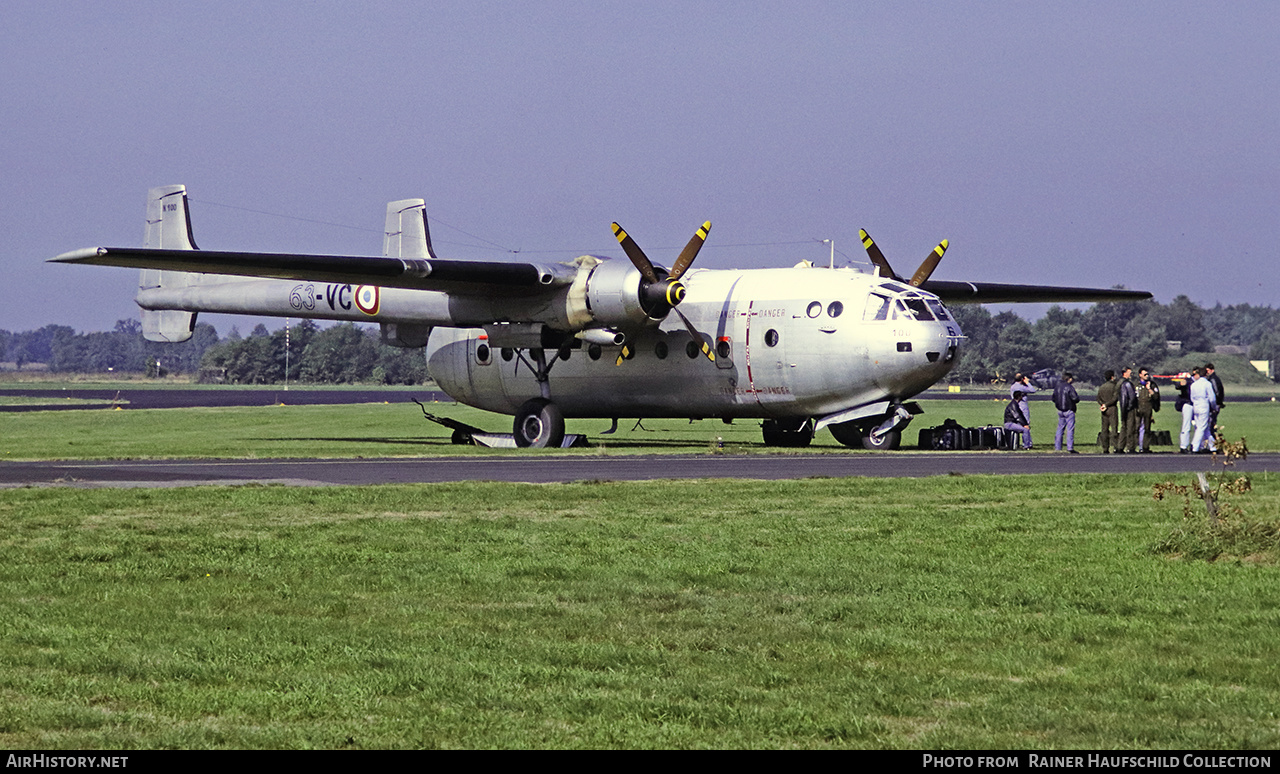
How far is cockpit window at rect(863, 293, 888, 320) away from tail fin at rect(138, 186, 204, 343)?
21808mm

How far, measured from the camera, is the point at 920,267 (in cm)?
3644

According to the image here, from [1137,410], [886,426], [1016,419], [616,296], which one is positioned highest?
[616,296]

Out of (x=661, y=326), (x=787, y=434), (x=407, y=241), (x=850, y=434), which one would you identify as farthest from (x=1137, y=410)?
(x=407, y=241)

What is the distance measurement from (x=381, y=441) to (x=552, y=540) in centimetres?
2600

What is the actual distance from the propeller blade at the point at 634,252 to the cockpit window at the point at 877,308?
487cm

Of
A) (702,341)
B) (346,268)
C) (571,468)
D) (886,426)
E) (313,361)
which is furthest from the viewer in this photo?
(313,361)

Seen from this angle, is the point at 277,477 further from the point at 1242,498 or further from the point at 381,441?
the point at 381,441

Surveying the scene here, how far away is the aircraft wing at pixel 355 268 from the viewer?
2922 centimetres

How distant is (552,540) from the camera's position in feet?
49.1

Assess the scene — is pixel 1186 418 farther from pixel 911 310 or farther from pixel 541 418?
pixel 541 418

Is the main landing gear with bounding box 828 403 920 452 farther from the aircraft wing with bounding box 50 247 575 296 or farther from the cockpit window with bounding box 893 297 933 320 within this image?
the aircraft wing with bounding box 50 247 575 296

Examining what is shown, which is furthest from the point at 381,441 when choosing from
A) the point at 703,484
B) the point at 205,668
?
the point at 205,668

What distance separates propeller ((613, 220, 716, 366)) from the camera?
3344 centimetres

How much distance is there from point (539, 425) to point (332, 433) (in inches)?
449
